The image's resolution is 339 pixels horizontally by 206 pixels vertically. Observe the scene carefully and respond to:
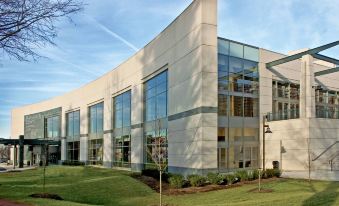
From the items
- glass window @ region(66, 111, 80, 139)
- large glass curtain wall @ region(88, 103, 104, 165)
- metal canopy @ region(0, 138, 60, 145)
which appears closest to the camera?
large glass curtain wall @ region(88, 103, 104, 165)

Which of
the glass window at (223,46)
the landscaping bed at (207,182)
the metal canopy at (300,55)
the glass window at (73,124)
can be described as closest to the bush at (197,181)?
the landscaping bed at (207,182)

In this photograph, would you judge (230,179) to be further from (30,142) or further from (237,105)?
(30,142)

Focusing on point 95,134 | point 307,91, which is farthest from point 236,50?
point 95,134

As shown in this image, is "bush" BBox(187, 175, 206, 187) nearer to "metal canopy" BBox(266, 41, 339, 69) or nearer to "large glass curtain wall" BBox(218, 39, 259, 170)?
"large glass curtain wall" BBox(218, 39, 259, 170)

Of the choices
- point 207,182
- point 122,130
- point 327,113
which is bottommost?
point 207,182

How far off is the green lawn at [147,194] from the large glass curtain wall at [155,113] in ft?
20.2

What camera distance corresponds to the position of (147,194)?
22453 millimetres

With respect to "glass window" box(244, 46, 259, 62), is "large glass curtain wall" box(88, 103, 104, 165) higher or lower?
lower

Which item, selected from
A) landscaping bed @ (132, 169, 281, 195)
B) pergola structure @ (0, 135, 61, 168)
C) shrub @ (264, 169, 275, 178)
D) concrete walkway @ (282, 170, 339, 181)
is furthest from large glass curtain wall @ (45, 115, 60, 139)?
concrete walkway @ (282, 170, 339, 181)

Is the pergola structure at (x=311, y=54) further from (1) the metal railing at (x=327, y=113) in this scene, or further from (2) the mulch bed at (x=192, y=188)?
(2) the mulch bed at (x=192, y=188)

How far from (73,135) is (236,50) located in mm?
39979

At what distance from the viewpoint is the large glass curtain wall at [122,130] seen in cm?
4244

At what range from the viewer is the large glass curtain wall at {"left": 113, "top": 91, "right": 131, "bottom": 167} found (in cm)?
4244

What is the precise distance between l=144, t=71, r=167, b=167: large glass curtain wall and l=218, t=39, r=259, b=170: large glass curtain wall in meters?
5.73
